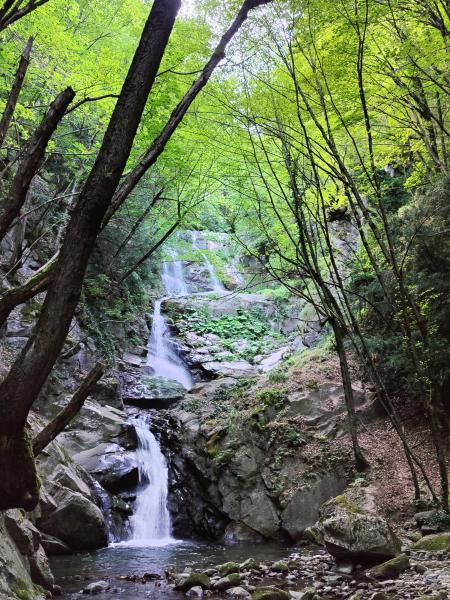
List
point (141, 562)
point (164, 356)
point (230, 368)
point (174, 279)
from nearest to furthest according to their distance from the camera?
point (141, 562)
point (230, 368)
point (164, 356)
point (174, 279)

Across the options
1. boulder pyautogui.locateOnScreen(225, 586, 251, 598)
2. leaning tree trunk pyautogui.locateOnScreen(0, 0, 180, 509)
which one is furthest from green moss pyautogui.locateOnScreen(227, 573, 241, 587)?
leaning tree trunk pyautogui.locateOnScreen(0, 0, 180, 509)

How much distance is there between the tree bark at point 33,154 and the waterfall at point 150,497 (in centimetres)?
830

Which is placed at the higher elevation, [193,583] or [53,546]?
[193,583]

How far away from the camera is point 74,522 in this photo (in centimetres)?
803

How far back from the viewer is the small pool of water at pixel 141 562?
584cm

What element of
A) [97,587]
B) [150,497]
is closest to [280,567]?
[97,587]

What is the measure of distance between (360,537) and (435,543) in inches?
39.4

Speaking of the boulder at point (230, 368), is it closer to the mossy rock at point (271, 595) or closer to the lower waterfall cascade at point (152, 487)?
the lower waterfall cascade at point (152, 487)

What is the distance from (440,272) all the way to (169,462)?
807cm

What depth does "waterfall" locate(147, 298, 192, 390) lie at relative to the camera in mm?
17172

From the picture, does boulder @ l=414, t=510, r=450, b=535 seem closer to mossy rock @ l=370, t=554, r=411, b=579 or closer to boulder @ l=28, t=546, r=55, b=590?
mossy rock @ l=370, t=554, r=411, b=579

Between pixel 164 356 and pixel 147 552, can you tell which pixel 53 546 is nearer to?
pixel 147 552

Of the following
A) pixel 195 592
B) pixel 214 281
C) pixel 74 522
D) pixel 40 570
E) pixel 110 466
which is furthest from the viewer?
pixel 214 281

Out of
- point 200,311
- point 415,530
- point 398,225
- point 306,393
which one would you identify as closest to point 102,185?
point 415,530
